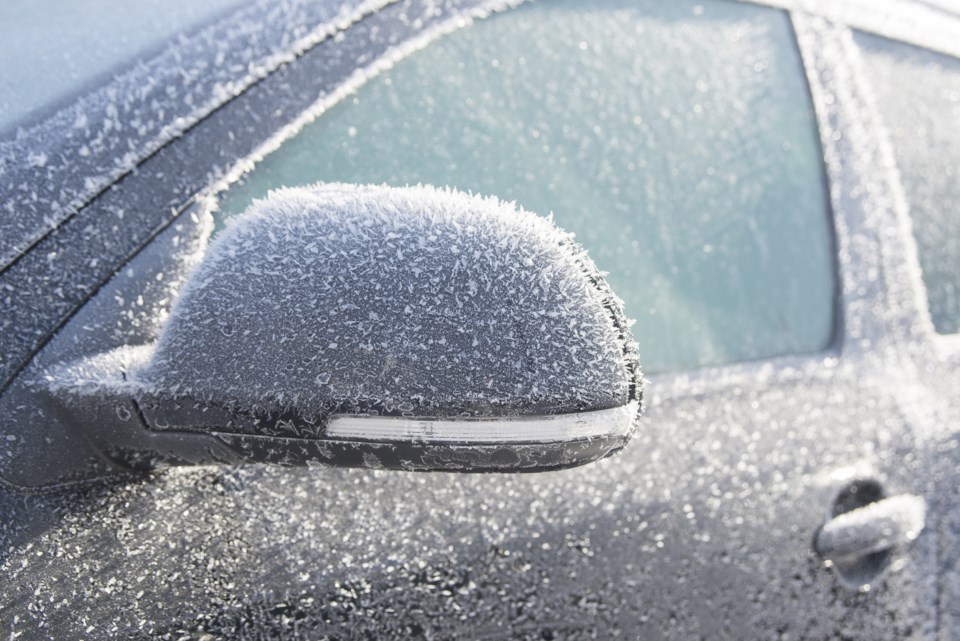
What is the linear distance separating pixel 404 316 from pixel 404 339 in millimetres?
22

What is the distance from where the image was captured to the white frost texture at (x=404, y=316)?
0.87 metres

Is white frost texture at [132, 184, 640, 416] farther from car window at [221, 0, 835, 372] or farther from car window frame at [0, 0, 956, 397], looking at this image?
car window at [221, 0, 835, 372]

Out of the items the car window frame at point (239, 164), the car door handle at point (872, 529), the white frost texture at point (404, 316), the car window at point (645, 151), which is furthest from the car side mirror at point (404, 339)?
the car door handle at point (872, 529)

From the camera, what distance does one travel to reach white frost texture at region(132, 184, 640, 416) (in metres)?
0.87

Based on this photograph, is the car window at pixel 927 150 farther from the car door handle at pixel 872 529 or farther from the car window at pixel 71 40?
the car window at pixel 71 40

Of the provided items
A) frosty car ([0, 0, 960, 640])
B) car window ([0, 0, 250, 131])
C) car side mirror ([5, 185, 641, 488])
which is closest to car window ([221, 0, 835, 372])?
frosty car ([0, 0, 960, 640])

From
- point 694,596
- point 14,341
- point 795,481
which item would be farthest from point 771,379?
point 14,341

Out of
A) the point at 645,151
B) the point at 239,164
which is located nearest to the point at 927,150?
the point at 645,151

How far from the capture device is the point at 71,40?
1.31 metres

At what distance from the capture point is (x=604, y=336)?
0.90 m

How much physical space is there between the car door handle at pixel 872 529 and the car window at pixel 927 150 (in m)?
0.48

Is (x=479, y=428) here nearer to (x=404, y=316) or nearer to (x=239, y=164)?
(x=404, y=316)

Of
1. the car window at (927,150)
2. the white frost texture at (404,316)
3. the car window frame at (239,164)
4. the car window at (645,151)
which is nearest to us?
the white frost texture at (404,316)

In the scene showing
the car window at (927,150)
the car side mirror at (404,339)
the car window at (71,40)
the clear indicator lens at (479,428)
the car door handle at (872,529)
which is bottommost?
the car door handle at (872,529)
